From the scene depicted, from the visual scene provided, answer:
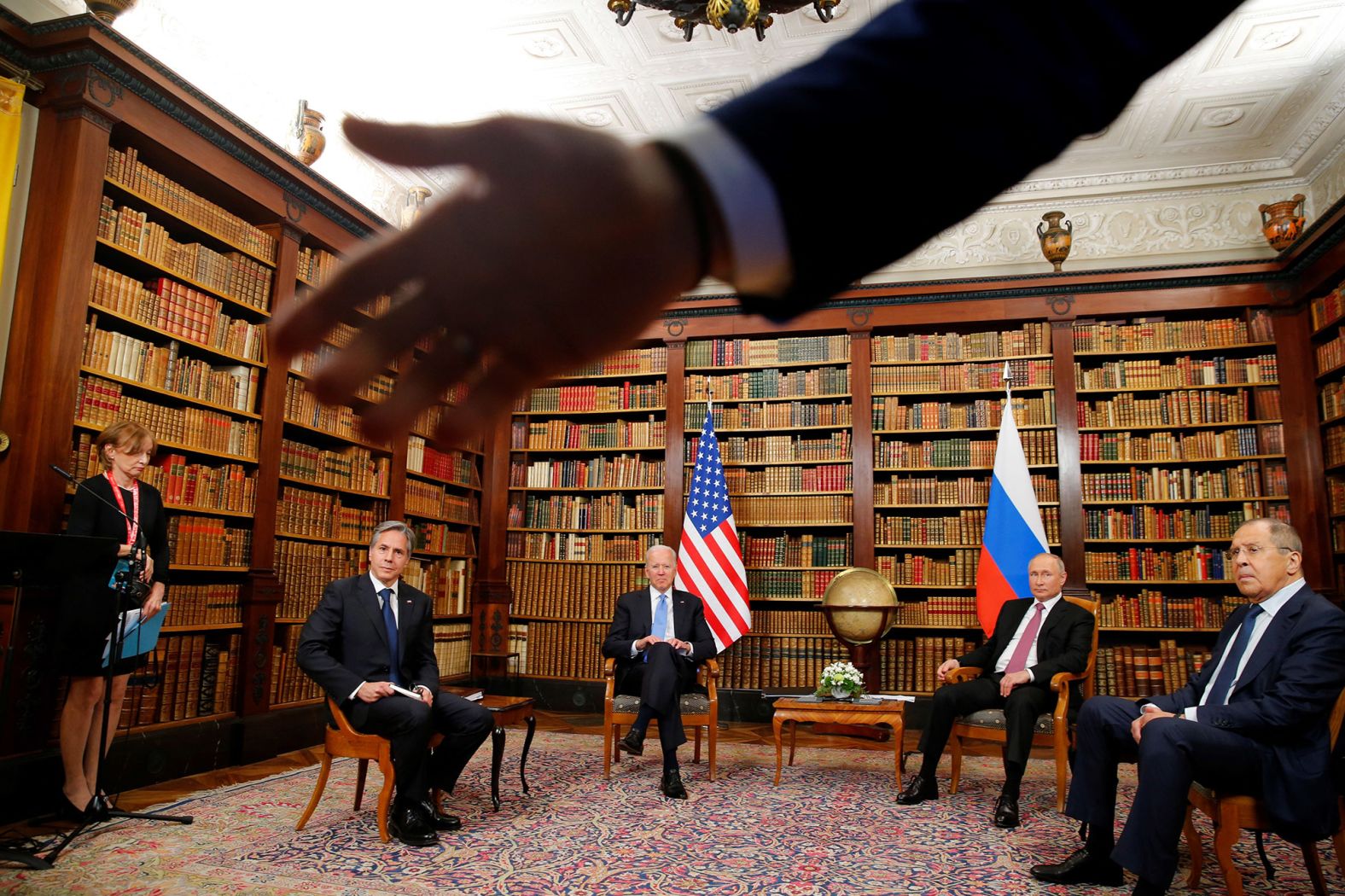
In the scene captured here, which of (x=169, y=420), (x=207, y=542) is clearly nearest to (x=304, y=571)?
(x=207, y=542)

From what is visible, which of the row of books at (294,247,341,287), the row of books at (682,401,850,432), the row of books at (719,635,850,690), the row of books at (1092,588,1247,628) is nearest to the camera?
the row of books at (294,247,341,287)

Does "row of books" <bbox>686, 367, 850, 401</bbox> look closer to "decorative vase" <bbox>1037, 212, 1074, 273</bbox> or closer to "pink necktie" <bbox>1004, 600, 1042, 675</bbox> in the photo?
"decorative vase" <bbox>1037, 212, 1074, 273</bbox>

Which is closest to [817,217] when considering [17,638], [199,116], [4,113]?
[17,638]

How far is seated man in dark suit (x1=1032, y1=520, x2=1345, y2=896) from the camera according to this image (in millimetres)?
2594

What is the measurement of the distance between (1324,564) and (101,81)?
7644 millimetres

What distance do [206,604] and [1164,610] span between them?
617cm

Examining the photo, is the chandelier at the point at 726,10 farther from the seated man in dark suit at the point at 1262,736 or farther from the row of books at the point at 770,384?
the row of books at the point at 770,384

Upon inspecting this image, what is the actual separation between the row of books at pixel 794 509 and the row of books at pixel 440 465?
2246mm

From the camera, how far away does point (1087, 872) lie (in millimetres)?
2984

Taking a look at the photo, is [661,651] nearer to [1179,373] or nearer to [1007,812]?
[1007,812]

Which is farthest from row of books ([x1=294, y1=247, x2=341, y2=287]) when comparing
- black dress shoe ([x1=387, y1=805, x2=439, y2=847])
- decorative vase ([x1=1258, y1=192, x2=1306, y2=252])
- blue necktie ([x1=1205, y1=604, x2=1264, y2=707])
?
decorative vase ([x1=1258, y1=192, x2=1306, y2=252])

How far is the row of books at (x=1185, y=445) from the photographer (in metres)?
6.13

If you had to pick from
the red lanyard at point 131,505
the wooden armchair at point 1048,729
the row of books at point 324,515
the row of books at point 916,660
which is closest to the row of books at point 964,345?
the row of books at point 916,660

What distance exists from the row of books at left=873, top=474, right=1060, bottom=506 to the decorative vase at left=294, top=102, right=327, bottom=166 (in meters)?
4.54
